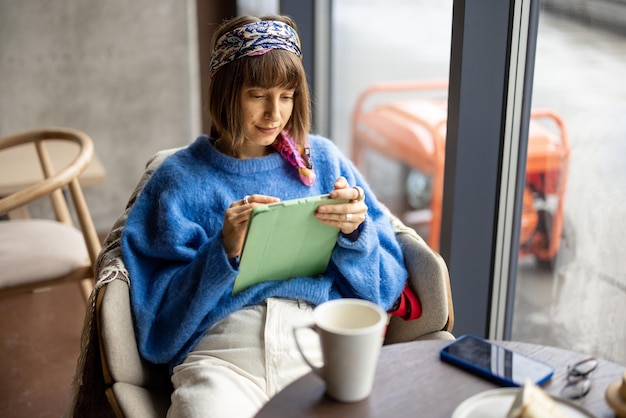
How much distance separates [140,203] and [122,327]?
293 mm

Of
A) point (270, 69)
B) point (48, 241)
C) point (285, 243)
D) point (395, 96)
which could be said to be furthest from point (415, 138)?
point (285, 243)

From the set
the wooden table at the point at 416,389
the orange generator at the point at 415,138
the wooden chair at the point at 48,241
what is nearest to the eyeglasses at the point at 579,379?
the wooden table at the point at 416,389

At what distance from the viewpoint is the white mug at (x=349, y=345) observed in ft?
2.88

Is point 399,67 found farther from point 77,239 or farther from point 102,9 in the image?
point 77,239

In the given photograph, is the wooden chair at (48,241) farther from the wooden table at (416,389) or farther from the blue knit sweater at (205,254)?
the wooden table at (416,389)

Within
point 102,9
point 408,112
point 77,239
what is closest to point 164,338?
point 77,239

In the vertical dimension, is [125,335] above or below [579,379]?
below

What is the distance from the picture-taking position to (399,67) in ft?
11.3

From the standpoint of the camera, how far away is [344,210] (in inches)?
51.6

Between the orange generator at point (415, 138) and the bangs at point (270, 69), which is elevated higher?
the bangs at point (270, 69)

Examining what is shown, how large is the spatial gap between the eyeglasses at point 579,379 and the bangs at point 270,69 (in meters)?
0.79

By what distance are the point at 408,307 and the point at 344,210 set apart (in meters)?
0.31

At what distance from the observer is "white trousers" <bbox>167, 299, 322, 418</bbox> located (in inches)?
47.9

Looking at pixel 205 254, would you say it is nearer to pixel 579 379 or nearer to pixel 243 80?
pixel 243 80
